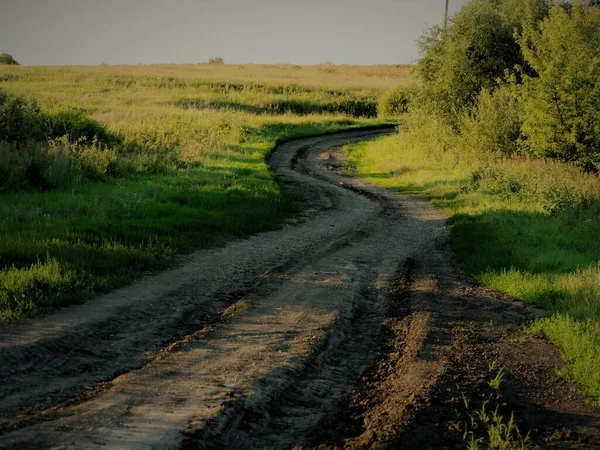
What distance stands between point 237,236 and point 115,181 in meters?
6.60

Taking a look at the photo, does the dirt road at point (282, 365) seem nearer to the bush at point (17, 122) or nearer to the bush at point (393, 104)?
the bush at point (17, 122)

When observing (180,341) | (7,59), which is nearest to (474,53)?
(180,341)

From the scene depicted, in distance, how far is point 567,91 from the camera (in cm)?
2050

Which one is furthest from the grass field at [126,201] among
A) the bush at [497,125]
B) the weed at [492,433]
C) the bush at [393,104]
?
the bush at [393,104]

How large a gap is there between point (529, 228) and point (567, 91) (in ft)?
27.1

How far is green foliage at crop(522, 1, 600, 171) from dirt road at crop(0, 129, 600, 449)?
12146 millimetres

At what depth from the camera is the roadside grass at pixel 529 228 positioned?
8250 millimetres

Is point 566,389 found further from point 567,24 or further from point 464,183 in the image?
point 567,24

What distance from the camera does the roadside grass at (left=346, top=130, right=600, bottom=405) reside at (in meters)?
8.25

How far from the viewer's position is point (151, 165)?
21.9 meters

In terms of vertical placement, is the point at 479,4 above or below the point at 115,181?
above

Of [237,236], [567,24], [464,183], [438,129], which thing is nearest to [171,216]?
[237,236]

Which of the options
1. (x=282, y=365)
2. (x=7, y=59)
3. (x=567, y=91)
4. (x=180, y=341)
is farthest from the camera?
(x=7, y=59)

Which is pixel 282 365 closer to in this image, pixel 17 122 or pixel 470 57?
pixel 17 122
